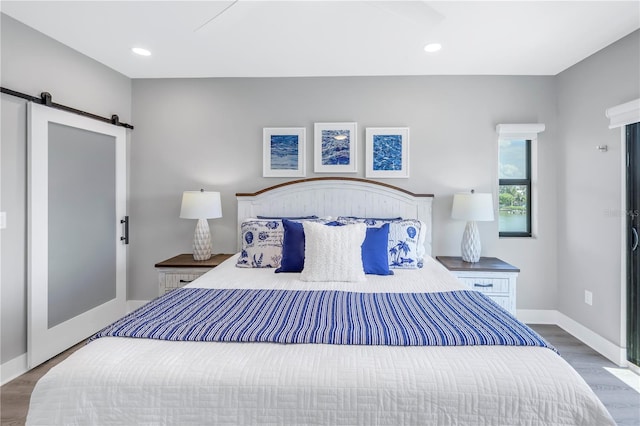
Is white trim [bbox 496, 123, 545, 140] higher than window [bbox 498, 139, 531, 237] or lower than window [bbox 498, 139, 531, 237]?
higher

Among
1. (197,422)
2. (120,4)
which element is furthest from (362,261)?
(120,4)

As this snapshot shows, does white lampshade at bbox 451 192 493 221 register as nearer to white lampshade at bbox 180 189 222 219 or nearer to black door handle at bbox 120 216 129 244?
white lampshade at bbox 180 189 222 219

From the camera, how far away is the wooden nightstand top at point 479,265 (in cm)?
280

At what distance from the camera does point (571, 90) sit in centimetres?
305

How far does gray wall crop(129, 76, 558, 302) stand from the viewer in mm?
3291

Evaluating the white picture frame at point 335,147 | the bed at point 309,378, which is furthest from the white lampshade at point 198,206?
→ the bed at point 309,378

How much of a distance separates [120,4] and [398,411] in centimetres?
269

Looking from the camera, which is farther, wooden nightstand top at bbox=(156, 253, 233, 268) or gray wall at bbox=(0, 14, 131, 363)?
wooden nightstand top at bbox=(156, 253, 233, 268)

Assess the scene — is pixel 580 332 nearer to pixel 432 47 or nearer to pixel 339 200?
pixel 339 200

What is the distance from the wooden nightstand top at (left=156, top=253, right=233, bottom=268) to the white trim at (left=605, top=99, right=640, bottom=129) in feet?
11.2

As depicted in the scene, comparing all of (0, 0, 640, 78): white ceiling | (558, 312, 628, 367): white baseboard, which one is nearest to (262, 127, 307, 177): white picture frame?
(0, 0, 640, 78): white ceiling

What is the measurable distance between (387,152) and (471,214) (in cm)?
99

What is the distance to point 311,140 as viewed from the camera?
11.1 ft

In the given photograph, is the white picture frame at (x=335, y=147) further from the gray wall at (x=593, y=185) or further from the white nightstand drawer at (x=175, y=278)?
the gray wall at (x=593, y=185)
